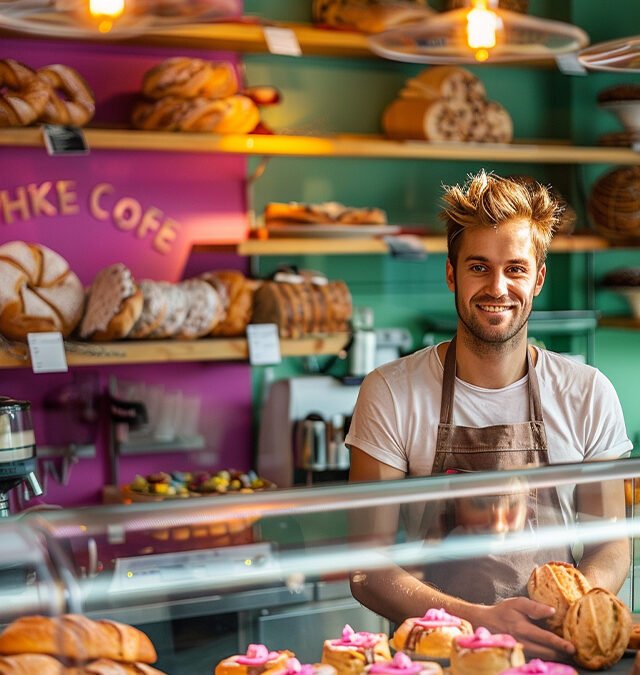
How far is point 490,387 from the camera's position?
2.09 metres

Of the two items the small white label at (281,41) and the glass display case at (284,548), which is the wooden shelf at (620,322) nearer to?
the small white label at (281,41)

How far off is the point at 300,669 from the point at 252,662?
67 mm

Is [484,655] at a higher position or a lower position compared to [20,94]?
lower

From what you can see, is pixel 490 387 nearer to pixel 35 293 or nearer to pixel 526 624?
pixel 526 624

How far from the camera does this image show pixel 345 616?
1572 mm

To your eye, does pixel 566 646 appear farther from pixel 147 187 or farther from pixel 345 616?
pixel 147 187

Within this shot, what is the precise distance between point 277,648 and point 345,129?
9.86ft

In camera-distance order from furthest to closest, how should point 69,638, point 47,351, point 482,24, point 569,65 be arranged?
point 569,65, point 47,351, point 482,24, point 69,638

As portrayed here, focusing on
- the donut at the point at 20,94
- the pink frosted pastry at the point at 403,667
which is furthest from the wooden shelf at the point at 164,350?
the pink frosted pastry at the point at 403,667

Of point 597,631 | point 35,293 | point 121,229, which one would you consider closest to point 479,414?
point 597,631

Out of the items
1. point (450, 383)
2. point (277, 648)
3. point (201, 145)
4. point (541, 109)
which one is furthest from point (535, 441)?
point (541, 109)

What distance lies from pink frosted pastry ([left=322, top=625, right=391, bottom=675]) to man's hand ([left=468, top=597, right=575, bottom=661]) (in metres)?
0.15

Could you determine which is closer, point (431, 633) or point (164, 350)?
point (431, 633)

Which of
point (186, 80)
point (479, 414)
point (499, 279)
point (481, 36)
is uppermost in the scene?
point (186, 80)
